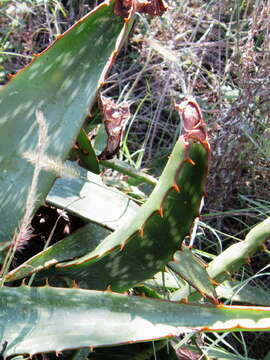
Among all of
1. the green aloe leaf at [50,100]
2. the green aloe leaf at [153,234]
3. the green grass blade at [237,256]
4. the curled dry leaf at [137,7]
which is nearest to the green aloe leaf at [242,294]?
the green grass blade at [237,256]

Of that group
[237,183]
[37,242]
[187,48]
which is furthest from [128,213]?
[187,48]

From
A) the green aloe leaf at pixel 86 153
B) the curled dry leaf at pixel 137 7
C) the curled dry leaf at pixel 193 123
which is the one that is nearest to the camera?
the curled dry leaf at pixel 193 123

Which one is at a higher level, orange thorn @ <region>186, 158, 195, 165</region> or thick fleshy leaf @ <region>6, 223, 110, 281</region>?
orange thorn @ <region>186, 158, 195, 165</region>

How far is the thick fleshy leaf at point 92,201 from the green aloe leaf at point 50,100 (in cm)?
8

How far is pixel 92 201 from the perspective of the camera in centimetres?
117

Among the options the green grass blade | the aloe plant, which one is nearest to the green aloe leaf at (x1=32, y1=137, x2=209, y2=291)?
the aloe plant

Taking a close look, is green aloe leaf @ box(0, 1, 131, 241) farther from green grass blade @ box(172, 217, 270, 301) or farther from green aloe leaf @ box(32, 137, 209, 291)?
green grass blade @ box(172, 217, 270, 301)

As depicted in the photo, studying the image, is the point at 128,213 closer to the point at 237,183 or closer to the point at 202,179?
the point at 202,179

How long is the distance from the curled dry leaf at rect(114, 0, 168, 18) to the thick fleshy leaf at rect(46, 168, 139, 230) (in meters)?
0.33

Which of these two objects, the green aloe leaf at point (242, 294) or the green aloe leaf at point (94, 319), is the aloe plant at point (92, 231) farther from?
the green aloe leaf at point (242, 294)

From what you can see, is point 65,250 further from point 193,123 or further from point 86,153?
point 193,123

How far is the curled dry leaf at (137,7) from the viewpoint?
108cm

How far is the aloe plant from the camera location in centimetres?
94

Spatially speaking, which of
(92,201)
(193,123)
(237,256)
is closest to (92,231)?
(92,201)
